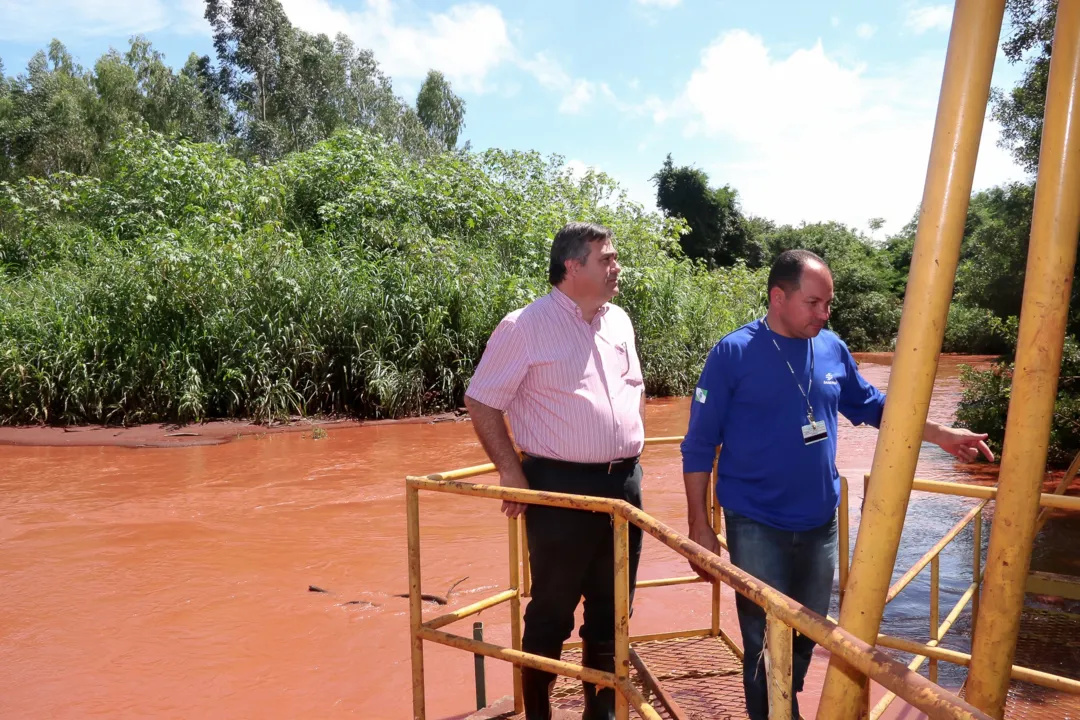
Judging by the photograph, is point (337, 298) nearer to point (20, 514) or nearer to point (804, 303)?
point (20, 514)

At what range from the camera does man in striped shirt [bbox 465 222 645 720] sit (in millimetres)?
2865

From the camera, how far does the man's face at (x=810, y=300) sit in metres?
2.70

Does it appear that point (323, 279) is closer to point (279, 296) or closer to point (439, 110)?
point (279, 296)

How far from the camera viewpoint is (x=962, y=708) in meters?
0.99

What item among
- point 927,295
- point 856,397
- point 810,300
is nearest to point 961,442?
point 856,397

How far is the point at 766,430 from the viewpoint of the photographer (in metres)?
2.78

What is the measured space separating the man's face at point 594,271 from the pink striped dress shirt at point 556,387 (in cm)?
8

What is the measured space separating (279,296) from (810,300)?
12.1 meters

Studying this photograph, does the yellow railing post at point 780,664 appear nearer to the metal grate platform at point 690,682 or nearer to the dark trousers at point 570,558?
the dark trousers at point 570,558

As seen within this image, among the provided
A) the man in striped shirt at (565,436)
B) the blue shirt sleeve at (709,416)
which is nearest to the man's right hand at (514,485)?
the man in striped shirt at (565,436)

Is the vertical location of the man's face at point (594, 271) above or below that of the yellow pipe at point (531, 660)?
Result: above

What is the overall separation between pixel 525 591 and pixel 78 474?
322 inches

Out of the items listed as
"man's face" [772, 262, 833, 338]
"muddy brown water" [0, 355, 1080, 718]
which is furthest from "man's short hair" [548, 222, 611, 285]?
"muddy brown water" [0, 355, 1080, 718]

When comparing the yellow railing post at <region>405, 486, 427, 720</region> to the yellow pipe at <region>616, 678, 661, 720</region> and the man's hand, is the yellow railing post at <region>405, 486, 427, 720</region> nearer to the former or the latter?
the yellow pipe at <region>616, 678, 661, 720</region>
